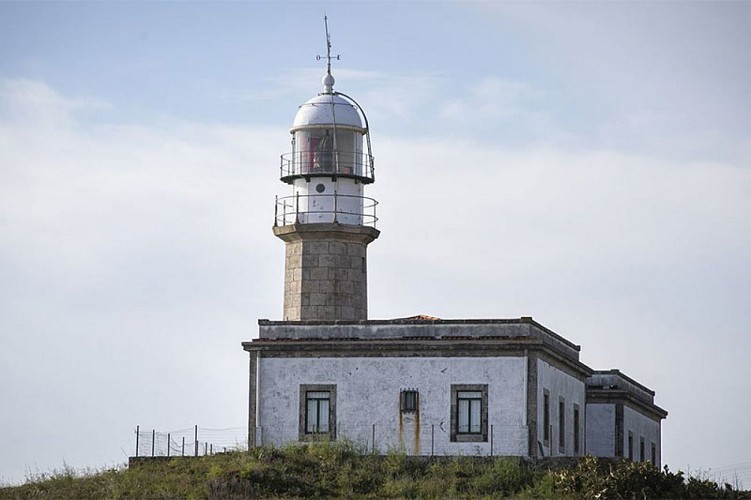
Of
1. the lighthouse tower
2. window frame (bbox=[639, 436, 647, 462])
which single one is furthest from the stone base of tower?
window frame (bbox=[639, 436, 647, 462])

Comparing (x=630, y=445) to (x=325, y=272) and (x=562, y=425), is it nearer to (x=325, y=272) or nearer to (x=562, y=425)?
(x=562, y=425)

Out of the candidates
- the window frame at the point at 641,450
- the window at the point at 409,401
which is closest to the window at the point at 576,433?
the window frame at the point at 641,450

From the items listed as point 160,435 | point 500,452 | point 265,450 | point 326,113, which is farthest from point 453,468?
point 326,113

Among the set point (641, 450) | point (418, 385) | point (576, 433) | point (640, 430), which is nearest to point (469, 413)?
point (418, 385)

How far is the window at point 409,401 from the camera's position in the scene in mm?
52531

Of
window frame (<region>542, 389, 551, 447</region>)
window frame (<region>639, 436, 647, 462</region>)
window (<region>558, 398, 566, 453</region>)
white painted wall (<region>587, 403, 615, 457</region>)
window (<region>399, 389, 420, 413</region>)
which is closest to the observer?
window (<region>399, 389, 420, 413</region>)

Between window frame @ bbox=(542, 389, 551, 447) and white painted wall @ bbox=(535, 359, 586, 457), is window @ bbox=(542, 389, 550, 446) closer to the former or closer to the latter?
window frame @ bbox=(542, 389, 551, 447)

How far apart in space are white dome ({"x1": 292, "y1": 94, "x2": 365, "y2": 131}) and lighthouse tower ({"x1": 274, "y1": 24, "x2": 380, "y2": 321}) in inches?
1.2

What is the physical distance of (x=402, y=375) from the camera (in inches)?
2076

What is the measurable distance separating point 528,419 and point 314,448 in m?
5.60

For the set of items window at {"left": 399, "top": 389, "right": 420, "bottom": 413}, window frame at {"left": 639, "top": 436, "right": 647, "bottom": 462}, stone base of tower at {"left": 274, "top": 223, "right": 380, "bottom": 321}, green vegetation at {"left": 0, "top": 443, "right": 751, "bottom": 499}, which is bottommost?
green vegetation at {"left": 0, "top": 443, "right": 751, "bottom": 499}

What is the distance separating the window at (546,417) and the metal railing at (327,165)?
34.4 ft

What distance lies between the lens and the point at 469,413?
52188mm

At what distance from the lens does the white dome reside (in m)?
60.3
